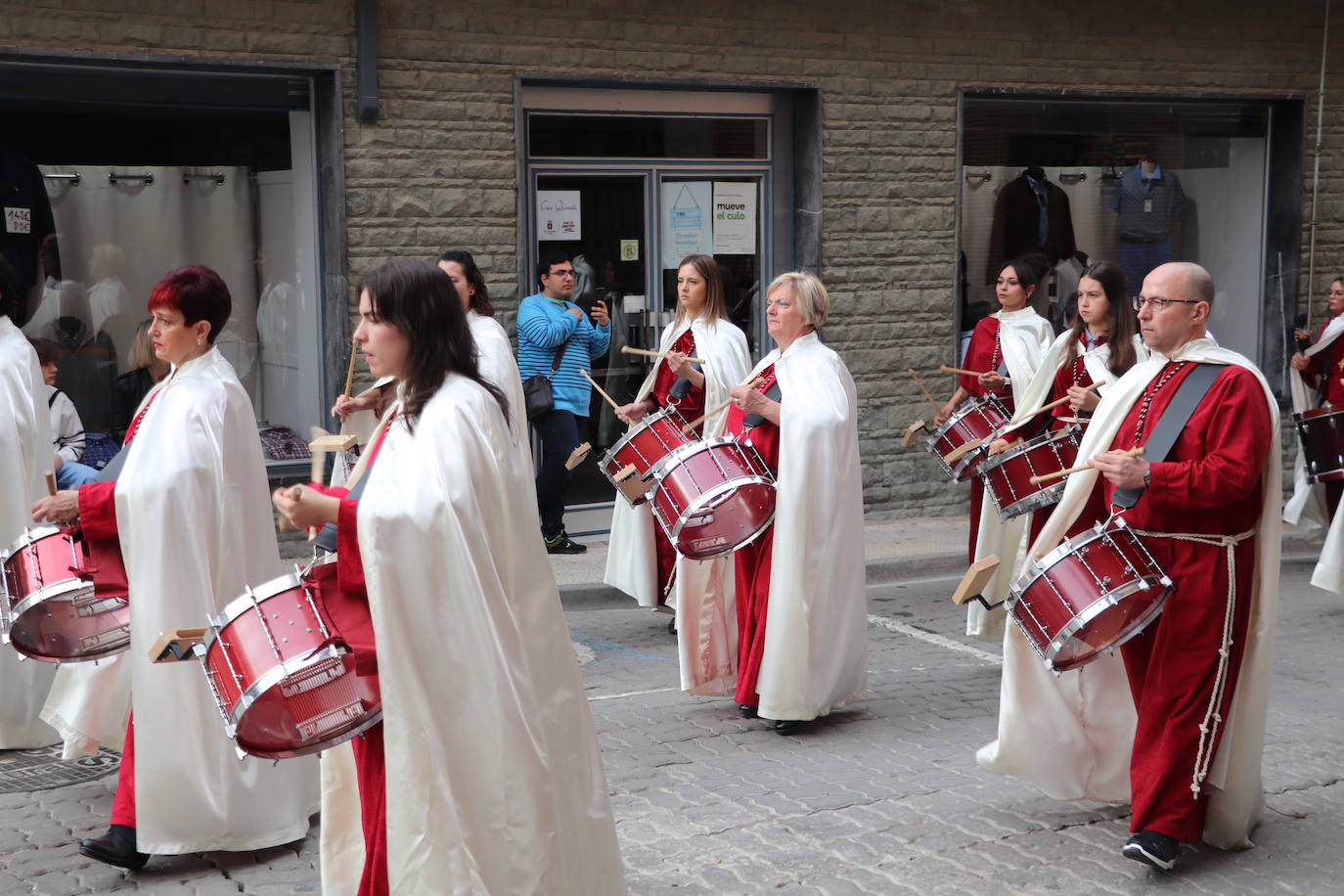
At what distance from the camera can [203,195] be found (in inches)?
435

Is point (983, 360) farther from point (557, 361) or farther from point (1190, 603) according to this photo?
point (1190, 603)

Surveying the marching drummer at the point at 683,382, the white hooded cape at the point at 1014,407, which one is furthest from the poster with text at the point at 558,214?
the white hooded cape at the point at 1014,407

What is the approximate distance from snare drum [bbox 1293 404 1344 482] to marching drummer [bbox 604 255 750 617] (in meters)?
3.50

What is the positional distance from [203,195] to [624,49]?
314 centimetres

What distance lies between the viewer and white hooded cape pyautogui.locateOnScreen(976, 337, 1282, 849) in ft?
17.5

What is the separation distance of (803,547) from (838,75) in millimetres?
6189

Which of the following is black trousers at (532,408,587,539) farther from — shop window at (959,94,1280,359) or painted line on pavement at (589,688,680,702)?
shop window at (959,94,1280,359)

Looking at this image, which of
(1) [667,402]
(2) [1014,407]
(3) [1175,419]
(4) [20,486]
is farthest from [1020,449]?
(4) [20,486]

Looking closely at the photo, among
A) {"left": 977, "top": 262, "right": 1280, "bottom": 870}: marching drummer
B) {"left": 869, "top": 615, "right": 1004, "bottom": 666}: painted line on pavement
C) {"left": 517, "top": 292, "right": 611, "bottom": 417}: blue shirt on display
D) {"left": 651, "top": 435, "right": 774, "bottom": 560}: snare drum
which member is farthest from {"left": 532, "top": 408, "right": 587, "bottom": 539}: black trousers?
{"left": 977, "top": 262, "right": 1280, "bottom": 870}: marching drummer

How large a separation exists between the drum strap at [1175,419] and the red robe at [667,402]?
152 inches

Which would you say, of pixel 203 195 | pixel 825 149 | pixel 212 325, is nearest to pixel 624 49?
pixel 825 149

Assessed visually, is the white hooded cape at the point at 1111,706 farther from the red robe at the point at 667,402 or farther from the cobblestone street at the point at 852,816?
the red robe at the point at 667,402

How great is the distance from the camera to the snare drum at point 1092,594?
515 cm

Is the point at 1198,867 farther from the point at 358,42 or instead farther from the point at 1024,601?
the point at 358,42
